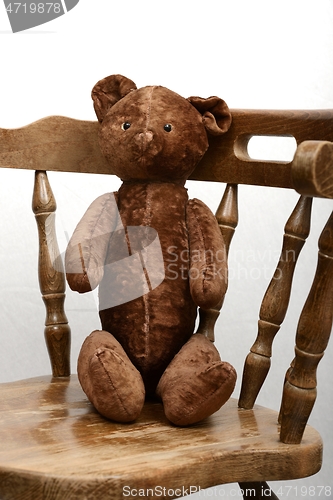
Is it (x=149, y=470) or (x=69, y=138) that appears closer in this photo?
(x=149, y=470)

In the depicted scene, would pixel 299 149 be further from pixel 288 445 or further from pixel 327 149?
pixel 288 445

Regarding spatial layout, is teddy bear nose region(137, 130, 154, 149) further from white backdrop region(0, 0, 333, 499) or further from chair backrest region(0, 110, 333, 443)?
white backdrop region(0, 0, 333, 499)

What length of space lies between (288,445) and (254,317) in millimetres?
652

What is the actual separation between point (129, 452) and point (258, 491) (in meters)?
0.35

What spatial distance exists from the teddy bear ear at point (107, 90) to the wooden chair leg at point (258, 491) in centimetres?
58

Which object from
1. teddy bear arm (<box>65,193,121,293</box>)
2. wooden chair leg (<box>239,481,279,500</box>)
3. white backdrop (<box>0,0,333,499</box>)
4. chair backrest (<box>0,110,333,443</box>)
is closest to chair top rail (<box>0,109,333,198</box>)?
chair backrest (<box>0,110,333,443</box>)

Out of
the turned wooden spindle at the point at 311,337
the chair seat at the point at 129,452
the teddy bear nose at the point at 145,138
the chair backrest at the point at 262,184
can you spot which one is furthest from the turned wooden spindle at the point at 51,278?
the turned wooden spindle at the point at 311,337

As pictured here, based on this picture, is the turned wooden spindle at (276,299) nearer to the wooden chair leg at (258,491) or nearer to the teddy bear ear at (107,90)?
the wooden chair leg at (258,491)

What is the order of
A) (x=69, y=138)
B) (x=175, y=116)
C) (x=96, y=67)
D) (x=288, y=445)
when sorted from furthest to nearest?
(x=96, y=67)
(x=69, y=138)
(x=175, y=116)
(x=288, y=445)

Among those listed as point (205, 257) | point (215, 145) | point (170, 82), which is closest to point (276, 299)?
point (205, 257)

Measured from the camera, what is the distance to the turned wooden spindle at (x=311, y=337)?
79 cm

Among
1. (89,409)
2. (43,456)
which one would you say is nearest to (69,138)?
(89,409)

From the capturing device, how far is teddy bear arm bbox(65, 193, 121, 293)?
0.93 m

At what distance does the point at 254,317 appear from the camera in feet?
4.87
